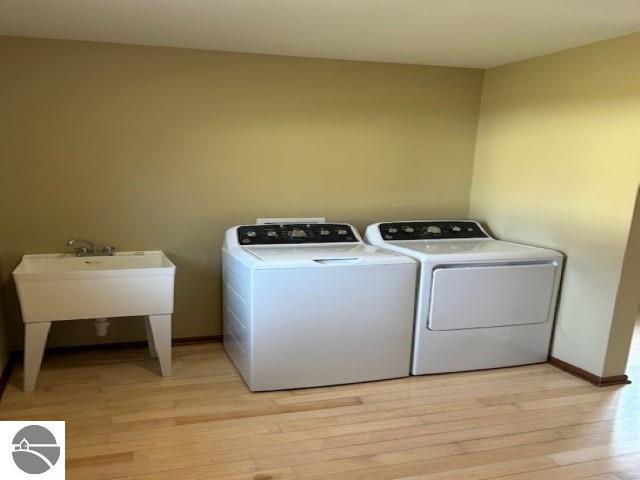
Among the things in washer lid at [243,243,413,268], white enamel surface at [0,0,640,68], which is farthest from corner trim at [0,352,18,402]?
white enamel surface at [0,0,640,68]

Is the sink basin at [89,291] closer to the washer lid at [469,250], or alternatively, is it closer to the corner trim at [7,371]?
the corner trim at [7,371]

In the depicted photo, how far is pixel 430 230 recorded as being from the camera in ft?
11.7

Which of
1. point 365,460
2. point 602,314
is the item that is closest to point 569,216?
point 602,314

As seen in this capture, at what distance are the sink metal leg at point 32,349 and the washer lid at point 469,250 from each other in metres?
2.05

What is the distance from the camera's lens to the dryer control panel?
11.3 feet

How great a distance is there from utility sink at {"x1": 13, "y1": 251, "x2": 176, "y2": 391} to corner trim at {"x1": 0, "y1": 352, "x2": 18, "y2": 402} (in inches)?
5.2

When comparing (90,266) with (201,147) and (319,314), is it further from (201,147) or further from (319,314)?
(319,314)

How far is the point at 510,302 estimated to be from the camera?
10.1ft

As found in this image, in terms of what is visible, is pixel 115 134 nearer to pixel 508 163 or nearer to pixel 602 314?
pixel 508 163

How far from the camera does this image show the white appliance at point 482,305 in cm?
293

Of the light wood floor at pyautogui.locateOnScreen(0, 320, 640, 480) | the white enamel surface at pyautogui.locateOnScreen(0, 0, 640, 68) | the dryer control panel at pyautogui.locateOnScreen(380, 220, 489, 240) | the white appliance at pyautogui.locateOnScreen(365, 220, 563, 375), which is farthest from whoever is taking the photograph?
the dryer control panel at pyautogui.locateOnScreen(380, 220, 489, 240)

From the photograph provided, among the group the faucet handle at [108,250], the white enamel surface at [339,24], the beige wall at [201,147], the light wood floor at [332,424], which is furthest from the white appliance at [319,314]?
the white enamel surface at [339,24]

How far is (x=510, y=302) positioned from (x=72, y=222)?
275cm

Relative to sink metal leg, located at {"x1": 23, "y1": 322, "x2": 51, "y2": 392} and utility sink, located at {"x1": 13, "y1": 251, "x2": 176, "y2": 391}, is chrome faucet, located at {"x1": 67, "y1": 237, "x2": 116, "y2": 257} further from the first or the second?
sink metal leg, located at {"x1": 23, "y1": 322, "x2": 51, "y2": 392}
